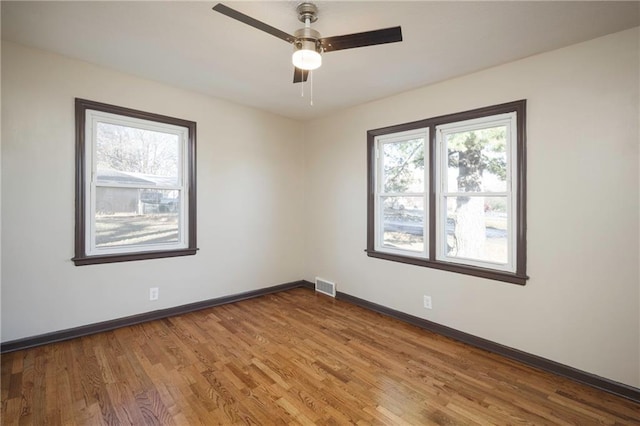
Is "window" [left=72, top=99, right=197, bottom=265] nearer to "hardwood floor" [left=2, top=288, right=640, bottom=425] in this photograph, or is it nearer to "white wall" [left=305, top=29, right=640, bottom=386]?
"hardwood floor" [left=2, top=288, right=640, bottom=425]

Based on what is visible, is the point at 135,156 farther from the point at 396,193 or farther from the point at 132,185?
the point at 396,193

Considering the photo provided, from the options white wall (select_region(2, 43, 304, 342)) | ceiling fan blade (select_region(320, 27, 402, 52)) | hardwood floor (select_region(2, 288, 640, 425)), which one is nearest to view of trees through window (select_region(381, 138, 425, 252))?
hardwood floor (select_region(2, 288, 640, 425))

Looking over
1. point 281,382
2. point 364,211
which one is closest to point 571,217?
point 364,211

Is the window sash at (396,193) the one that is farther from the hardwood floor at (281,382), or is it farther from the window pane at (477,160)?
the hardwood floor at (281,382)

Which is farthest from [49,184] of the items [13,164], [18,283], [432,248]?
[432,248]

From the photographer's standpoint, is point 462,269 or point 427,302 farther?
point 427,302

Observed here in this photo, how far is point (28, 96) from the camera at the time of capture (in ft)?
8.95

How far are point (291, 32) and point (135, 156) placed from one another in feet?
7.27

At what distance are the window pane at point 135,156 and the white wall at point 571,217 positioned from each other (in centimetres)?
302

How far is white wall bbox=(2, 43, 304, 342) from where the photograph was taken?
106 inches

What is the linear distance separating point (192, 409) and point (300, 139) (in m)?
3.87

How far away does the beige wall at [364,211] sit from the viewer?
2293 millimetres

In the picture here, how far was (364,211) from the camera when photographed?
4043mm

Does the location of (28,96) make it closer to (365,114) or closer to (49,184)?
(49,184)
